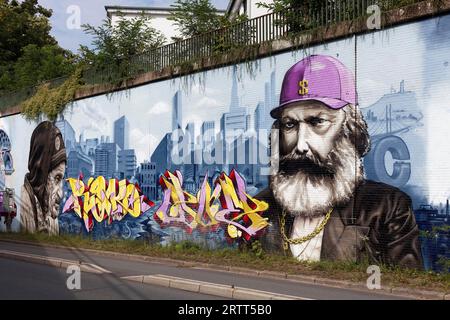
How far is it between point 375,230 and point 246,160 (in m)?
4.34

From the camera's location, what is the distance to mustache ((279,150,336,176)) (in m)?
13.9

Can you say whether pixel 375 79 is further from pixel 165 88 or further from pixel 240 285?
pixel 165 88

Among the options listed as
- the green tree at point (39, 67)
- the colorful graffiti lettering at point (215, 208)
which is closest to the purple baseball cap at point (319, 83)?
the colorful graffiti lettering at point (215, 208)

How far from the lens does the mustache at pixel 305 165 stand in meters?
13.9

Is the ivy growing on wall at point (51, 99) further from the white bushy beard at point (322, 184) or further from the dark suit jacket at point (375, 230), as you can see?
the dark suit jacket at point (375, 230)

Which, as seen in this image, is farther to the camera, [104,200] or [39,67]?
[39,67]

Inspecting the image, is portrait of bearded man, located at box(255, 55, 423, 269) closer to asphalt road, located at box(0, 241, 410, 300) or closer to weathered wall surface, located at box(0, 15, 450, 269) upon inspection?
weathered wall surface, located at box(0, 15, 450, 269)

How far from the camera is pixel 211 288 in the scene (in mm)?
10367

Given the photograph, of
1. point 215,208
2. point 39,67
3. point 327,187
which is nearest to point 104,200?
point 215,208

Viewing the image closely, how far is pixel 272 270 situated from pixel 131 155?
335 inches

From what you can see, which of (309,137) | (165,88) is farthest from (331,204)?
(165,88)

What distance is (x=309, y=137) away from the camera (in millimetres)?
14375

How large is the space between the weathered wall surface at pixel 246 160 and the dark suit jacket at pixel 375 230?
2cm

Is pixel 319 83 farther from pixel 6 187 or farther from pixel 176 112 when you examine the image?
pixel 6 187
